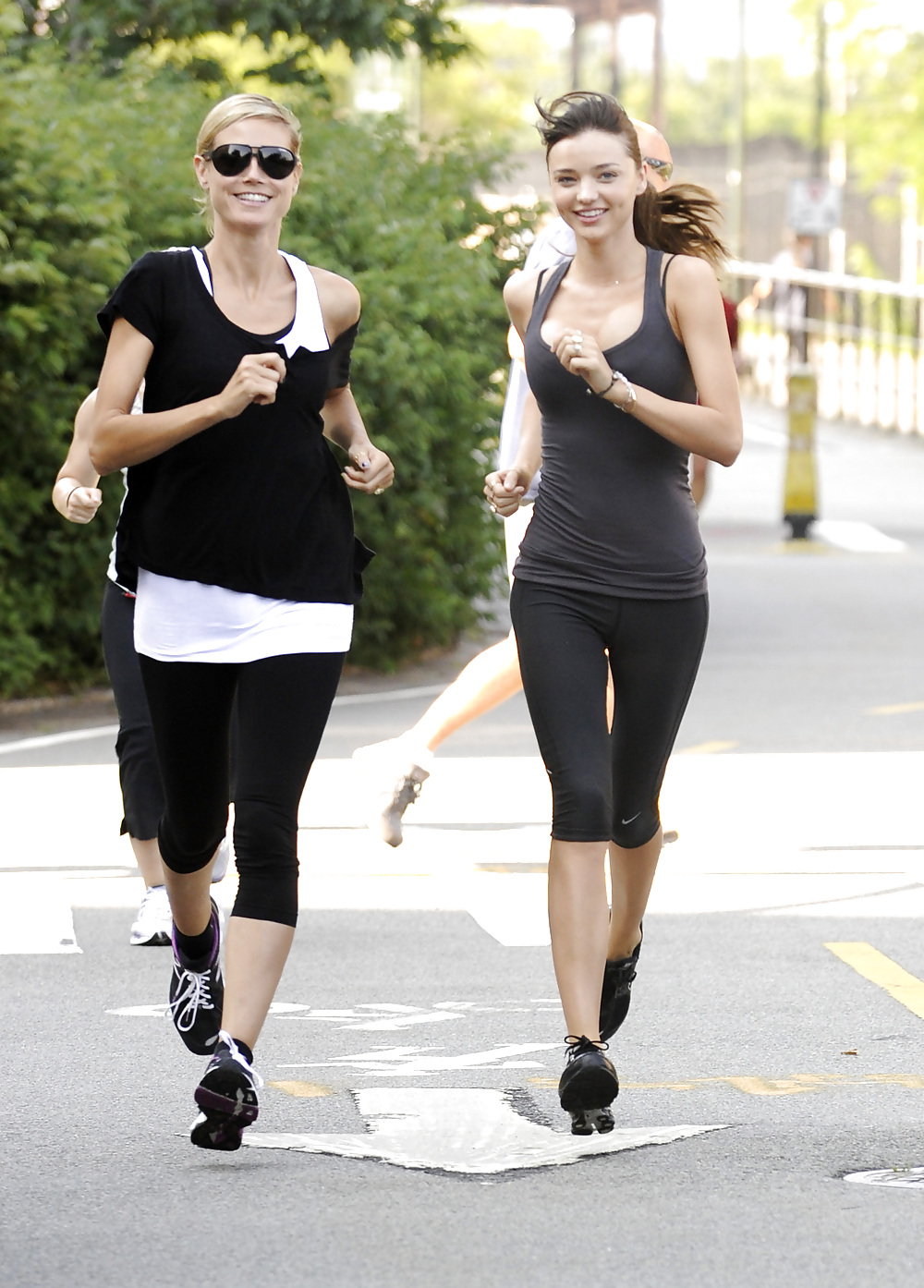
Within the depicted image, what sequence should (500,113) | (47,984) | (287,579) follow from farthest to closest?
(500,113) < (47,984) < (287,579)

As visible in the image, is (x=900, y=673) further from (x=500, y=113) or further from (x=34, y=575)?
(x=500, y=113)

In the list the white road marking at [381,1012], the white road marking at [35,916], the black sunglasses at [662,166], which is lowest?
the white road marking at [35,916]

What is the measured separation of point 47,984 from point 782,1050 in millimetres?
1942

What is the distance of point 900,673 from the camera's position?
1286 cm

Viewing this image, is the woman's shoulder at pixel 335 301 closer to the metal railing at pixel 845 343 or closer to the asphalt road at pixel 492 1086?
the asphalt road at pixel 492 1086

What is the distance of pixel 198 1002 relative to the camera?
17.5 ft

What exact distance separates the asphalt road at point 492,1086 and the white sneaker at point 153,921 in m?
0.07

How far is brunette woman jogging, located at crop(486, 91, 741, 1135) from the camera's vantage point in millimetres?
5113

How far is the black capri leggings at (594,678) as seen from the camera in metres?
5.15

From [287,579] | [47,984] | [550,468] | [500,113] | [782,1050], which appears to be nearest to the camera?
[287,579]

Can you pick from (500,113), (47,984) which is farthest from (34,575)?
(500,113)

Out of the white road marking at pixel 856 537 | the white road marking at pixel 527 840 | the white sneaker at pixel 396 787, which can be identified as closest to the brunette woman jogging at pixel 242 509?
the white road marking at pixel 527 840

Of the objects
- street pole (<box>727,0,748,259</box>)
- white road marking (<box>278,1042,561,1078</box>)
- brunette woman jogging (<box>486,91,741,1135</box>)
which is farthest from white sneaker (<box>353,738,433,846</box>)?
street pole (<box>727,0,748,259</box>)

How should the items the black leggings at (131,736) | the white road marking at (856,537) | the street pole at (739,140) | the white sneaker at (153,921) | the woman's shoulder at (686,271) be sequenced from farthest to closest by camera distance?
1. the street pole at (739,140)
2. the white road marking at (856,537)
3. the white sneaker at (153,921)
4. the black leggings at (131,736)
5. the woman's shoulder at (686,271)
